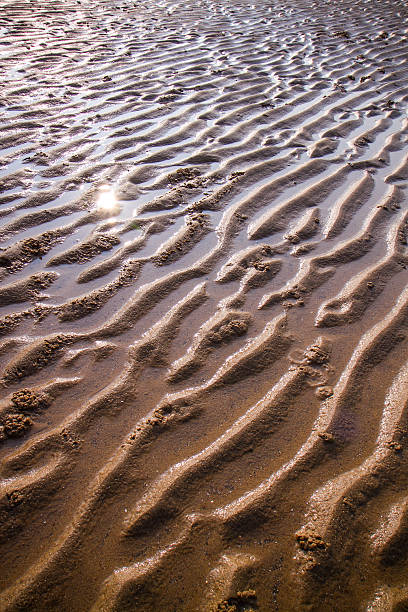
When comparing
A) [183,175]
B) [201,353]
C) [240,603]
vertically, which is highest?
[183,175]

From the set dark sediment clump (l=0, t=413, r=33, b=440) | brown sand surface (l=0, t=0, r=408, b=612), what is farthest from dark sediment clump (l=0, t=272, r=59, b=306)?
dark sediment clump (l=0, t=413, r=33, b=440)

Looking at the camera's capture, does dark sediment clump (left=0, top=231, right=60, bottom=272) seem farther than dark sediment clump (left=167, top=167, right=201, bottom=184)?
No

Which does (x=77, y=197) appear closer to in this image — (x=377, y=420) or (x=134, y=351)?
(x=134, y=351)

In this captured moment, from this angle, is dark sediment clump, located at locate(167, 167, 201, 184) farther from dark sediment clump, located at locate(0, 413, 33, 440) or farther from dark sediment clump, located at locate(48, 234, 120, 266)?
dark sediment clump, located at locate(0, 413, 33, 440)

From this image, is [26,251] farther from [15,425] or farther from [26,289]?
[15,425]

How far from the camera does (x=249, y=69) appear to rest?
562 centimetres

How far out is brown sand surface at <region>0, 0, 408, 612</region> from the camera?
142 cm

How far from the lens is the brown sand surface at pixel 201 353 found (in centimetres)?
142

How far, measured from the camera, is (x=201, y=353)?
2.09 meters

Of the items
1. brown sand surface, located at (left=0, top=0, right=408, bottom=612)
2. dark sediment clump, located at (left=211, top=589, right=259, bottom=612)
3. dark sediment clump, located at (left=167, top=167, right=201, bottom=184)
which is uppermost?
dark sediment clump, located at (left=167, top=167, right=201, bottom=184)

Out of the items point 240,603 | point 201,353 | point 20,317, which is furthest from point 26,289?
point 240,603

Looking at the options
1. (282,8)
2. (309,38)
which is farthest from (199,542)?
(282,8)

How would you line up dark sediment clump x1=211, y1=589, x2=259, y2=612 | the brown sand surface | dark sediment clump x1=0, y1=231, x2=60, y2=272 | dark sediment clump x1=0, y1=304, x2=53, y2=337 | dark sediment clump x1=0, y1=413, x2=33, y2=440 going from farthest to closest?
dark sediment clump x1=0, y1=231, x2=60, y2=272, dark sediment clump x1=0, y1=304, x2=53, y2=337, dark sediment clump x1=0, y1=413, x2=33, y2=440, the brown sand surface, dark sediment clump x1=211, y1=589, x2=259, y2=612

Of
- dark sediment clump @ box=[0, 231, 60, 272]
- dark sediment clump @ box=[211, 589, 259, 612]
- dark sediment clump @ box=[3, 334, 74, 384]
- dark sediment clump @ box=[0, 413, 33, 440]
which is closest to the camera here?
dark sediment clump @ box=[211, 589, 259, 612]
